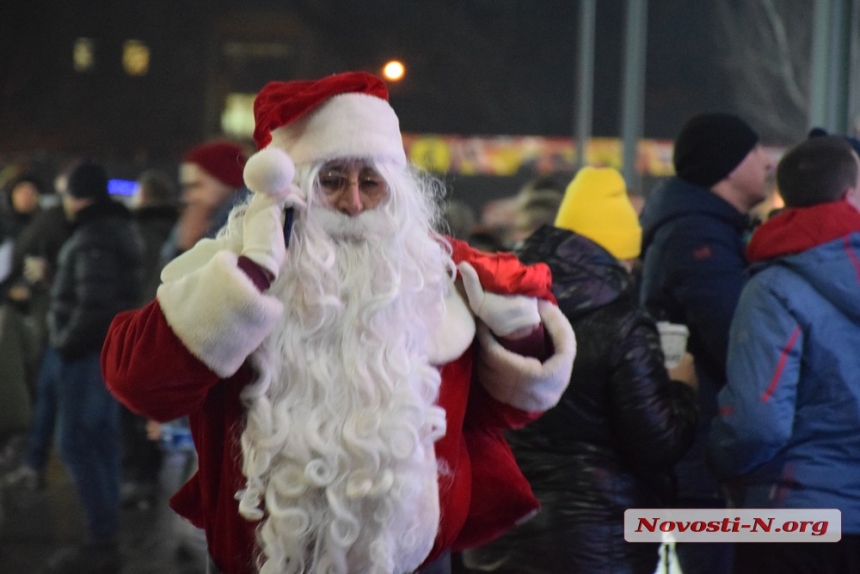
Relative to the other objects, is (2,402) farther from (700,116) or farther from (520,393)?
(520,393)

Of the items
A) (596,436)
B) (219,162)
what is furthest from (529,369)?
(219,162)

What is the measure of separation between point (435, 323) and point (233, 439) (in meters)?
0.49

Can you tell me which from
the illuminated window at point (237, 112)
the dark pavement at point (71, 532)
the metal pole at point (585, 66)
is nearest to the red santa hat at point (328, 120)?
the dark pavement at point (71, 532)

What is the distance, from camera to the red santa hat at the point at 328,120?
2.49 m

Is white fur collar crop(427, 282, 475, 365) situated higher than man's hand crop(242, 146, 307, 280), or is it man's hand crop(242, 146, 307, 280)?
man's hand crop(242, 146, 307, 280)

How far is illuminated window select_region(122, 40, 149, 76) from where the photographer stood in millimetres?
17547

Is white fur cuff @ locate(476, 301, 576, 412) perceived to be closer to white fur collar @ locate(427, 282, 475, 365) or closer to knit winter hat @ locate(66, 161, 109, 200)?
white fur collar @ locate(427, 282, 475, 365)

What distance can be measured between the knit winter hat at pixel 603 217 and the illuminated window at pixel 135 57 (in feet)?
48.7

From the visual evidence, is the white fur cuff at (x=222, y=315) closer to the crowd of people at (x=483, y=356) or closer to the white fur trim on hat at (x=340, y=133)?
the crowd of people at (x=483, y=356)

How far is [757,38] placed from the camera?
1725 cm

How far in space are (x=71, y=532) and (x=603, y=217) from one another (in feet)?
13.3

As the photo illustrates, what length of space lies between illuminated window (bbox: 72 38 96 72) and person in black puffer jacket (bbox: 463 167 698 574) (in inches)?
585

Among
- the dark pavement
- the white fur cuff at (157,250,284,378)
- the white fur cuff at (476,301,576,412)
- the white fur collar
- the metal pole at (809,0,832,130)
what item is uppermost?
the metal pole at (809,0,832,130)

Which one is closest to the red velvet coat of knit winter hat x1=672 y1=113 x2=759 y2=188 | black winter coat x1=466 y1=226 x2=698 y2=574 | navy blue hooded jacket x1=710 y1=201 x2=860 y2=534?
black winter coat x1=466 y1=226 x2=698 y2=574
